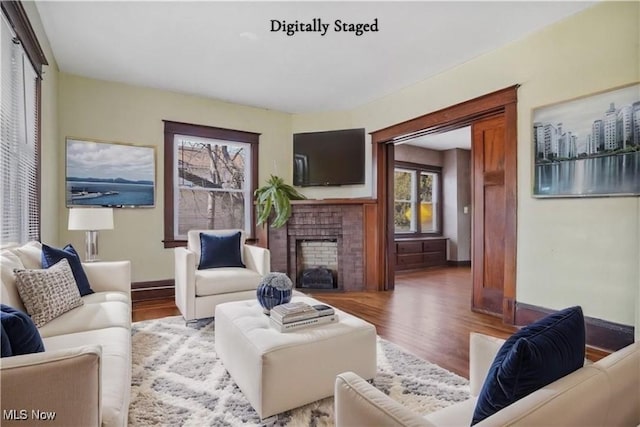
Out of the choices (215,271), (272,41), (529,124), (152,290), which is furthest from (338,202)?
(152,290)

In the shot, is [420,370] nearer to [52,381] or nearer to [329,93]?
[52,381]

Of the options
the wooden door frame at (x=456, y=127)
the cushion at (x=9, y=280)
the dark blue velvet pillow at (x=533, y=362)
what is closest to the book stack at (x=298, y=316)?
the dark blue velvet pillow at (x=533, y=362)

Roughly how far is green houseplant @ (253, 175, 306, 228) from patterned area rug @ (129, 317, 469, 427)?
2.12 meters

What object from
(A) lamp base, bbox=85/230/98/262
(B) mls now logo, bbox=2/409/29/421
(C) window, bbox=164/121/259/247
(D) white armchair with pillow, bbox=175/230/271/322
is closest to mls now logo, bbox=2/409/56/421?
(B) mls now logo, bbox=2/409/29/421

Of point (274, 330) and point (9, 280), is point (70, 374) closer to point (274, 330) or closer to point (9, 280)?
point (274, 330)

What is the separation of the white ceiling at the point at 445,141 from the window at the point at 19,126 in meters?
4.96

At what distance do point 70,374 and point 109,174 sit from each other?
11.8ft

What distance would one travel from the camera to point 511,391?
30.6 inches

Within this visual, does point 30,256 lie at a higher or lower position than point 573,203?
lower

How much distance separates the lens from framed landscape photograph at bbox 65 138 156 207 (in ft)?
12.4

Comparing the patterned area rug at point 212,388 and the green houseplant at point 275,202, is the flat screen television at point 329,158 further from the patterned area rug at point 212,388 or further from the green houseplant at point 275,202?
the patterned area rug at point 212,388

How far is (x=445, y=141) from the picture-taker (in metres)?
6.55

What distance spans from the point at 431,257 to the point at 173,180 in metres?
5.06

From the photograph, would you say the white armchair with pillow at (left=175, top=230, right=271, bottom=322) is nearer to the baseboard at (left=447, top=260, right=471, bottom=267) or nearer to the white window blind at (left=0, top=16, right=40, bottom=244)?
the white window blind at (left=0, top=16, right=40, bottom=244)
